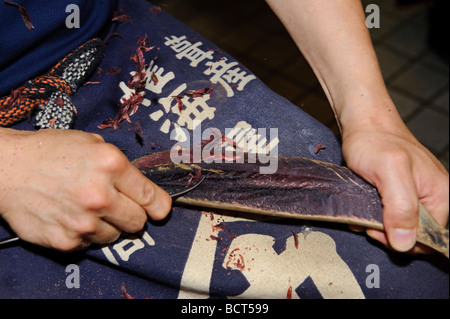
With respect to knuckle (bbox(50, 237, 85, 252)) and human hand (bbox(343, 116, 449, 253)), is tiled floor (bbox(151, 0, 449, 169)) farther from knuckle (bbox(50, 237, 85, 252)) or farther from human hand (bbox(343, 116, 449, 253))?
knuckle (bbox(50, 237, 85, 252))

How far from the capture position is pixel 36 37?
1.08 m

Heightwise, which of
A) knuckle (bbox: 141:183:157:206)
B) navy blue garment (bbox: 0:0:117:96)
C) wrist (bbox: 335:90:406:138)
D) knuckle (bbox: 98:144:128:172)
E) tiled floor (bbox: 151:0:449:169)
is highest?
navy blue garment (bbox: 0:0:117:96)

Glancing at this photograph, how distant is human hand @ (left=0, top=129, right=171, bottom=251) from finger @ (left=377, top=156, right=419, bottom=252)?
20.7 inches

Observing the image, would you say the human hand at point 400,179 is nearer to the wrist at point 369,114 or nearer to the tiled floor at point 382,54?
the wrist at point 369,114

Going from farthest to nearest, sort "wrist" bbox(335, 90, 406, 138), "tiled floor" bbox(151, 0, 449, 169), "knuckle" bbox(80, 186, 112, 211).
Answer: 1. "tiled floor" bbox(151, 0, 449, 169)
2. "wrist" bbox(335, 90, 406, 138)
3. "knuckle" bbox(80, 186, 112, 211)

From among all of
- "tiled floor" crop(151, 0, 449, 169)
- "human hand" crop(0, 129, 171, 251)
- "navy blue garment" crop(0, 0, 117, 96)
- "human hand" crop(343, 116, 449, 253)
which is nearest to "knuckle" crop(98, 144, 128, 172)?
"human hand" crop(0, 129, 171, 251)

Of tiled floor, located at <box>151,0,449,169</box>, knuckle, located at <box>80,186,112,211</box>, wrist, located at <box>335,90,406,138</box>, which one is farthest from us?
tiled floor, located at <box>151,0,449,169</box>

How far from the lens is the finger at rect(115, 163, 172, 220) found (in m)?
0.91

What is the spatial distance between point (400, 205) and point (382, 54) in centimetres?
198

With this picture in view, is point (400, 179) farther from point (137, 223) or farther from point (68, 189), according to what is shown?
point (68, 189)

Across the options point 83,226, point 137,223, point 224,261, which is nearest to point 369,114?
point 224,261
